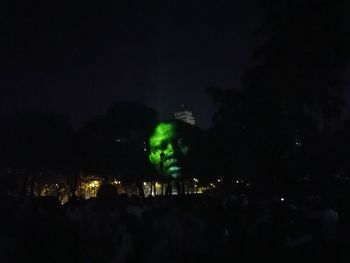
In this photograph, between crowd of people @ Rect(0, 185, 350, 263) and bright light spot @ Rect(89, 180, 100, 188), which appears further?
bright light spot @ Rect(89, 180, 100, 188)

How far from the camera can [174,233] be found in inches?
337

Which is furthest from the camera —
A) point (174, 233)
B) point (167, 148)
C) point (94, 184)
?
point (94, 184)

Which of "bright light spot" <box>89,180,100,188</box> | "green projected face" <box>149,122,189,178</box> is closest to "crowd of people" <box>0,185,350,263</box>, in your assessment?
"green projected face" <box>149,122,189,178</box>

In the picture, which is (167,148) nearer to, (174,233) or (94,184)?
(174,233)

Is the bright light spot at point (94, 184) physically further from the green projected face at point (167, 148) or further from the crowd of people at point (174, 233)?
the crowd of people at point (174, 233)

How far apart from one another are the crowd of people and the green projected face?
108 feet

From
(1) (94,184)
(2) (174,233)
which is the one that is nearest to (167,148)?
(2) (174,233)

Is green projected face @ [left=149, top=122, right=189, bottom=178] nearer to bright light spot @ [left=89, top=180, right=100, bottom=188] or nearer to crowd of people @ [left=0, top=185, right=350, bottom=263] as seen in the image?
crowd of people @ [left=0, top=185, right=350, bottom=263]

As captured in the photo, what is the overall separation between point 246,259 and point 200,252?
0.84 m

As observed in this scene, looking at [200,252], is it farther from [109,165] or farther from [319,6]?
[109,165]

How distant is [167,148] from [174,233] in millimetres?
35546

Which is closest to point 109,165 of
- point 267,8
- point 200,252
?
point 267,8

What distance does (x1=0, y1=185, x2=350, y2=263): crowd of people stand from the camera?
750 centimetres

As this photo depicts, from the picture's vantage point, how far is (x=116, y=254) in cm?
759
